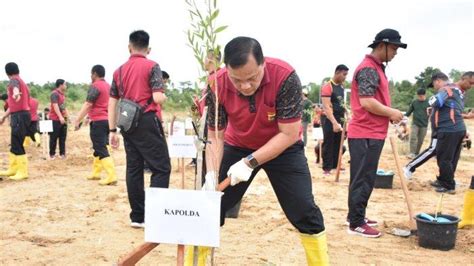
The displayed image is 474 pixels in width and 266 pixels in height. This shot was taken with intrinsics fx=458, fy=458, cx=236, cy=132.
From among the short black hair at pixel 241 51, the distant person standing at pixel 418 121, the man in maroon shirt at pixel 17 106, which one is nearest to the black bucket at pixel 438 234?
the short black hair at pixel 241 51

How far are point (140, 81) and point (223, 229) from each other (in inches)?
72.8

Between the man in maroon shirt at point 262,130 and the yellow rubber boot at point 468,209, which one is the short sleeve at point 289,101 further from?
the yellow rubber boot at point 468,209

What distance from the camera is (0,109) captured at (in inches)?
1289

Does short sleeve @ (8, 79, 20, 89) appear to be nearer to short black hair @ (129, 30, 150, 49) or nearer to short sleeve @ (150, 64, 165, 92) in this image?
short black hair @ (129, 30, 150, 49)

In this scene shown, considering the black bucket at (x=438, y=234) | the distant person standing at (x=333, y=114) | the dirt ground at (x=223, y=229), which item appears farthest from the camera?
the distant person standing at (x=333, y=114)

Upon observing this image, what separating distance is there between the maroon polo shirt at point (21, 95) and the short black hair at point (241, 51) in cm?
634

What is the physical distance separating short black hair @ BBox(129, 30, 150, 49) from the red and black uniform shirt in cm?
400

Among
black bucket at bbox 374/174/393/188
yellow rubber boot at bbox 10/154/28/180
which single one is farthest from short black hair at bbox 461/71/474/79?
yellow rubber boot at bbox 10/154/28/180

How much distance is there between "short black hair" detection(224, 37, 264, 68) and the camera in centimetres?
241

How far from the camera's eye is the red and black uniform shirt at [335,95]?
8.03 m

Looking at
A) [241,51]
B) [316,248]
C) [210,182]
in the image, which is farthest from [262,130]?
[316,248]

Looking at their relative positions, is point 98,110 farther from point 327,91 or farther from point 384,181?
point 384,181

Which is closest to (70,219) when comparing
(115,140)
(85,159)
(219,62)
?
(115,140)

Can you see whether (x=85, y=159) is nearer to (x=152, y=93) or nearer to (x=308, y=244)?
(x=152, y=93)
